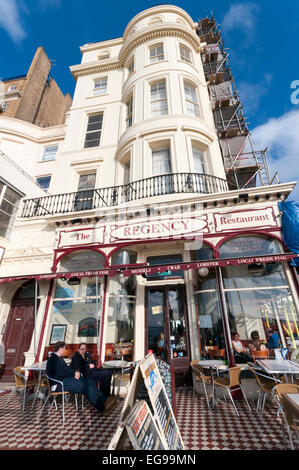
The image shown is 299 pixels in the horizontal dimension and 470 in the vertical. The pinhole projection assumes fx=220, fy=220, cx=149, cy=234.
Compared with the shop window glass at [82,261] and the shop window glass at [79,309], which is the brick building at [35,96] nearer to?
the shop window glass at [82,261]

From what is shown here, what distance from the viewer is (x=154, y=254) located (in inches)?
327

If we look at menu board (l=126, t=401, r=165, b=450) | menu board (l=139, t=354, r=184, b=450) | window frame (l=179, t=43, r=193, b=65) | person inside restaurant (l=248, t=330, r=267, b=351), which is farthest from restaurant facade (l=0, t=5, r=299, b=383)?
menu board (l=126, t=401, r=165, b=450)

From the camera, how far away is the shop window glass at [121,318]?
281 inches

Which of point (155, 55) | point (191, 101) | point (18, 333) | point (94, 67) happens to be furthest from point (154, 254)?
point (94, 67)

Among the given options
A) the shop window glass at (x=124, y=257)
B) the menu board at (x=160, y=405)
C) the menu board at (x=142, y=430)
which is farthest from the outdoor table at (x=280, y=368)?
the shop window glass at (x=124, y=257)

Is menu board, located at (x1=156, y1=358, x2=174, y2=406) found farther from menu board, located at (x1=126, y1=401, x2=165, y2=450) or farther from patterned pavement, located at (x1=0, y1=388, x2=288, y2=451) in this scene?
menu board, located at (x1=126, y1=401, x2=165, y2=450)

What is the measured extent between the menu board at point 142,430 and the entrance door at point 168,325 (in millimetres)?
5025

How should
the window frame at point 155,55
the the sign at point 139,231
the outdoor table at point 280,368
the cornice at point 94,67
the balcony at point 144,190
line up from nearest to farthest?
the outdoor table at point 280,368
the the sign at point 139,231
the balcony at point 144,190
the window frame at point 155,55
the cornice at point 94,67

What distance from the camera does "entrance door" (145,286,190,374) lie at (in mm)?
6957

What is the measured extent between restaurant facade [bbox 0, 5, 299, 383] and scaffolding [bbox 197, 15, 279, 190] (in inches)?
88.9

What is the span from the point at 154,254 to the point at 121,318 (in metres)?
2.53

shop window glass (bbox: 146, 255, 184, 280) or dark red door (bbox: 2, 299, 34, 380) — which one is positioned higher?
shop window glass (bbox: 146, 255, 184, 280)
